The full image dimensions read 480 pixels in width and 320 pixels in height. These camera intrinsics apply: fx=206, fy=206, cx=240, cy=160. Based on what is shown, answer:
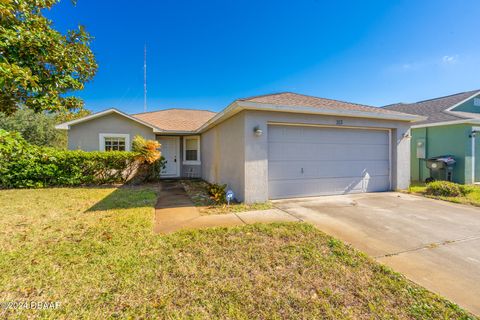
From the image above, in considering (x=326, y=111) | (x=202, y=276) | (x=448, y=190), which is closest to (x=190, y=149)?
(x=326, y=111)

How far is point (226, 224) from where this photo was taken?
430cm

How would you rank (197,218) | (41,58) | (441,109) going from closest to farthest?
(41,58), (197,218), (441,109)

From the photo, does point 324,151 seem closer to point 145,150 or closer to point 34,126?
point 145,150

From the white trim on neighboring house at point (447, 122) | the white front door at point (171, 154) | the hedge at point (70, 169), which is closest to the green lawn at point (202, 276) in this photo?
the hedge at point (70, 169)

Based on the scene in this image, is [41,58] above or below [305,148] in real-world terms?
above

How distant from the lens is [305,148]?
6.71 metres

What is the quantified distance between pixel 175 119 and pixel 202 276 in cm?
1242

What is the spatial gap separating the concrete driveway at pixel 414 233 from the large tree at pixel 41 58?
19.0ft

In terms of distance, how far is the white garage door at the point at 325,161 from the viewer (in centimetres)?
641

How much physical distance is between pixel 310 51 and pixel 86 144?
39.1 feet

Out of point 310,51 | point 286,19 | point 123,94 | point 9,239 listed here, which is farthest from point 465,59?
point 123,94

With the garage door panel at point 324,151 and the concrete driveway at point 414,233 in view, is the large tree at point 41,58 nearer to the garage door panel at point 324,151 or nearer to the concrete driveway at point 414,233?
the garage door panel at point 324,151

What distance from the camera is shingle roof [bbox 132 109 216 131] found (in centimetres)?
1215

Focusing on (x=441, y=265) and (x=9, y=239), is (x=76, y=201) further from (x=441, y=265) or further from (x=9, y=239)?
(x=441, y=265)
